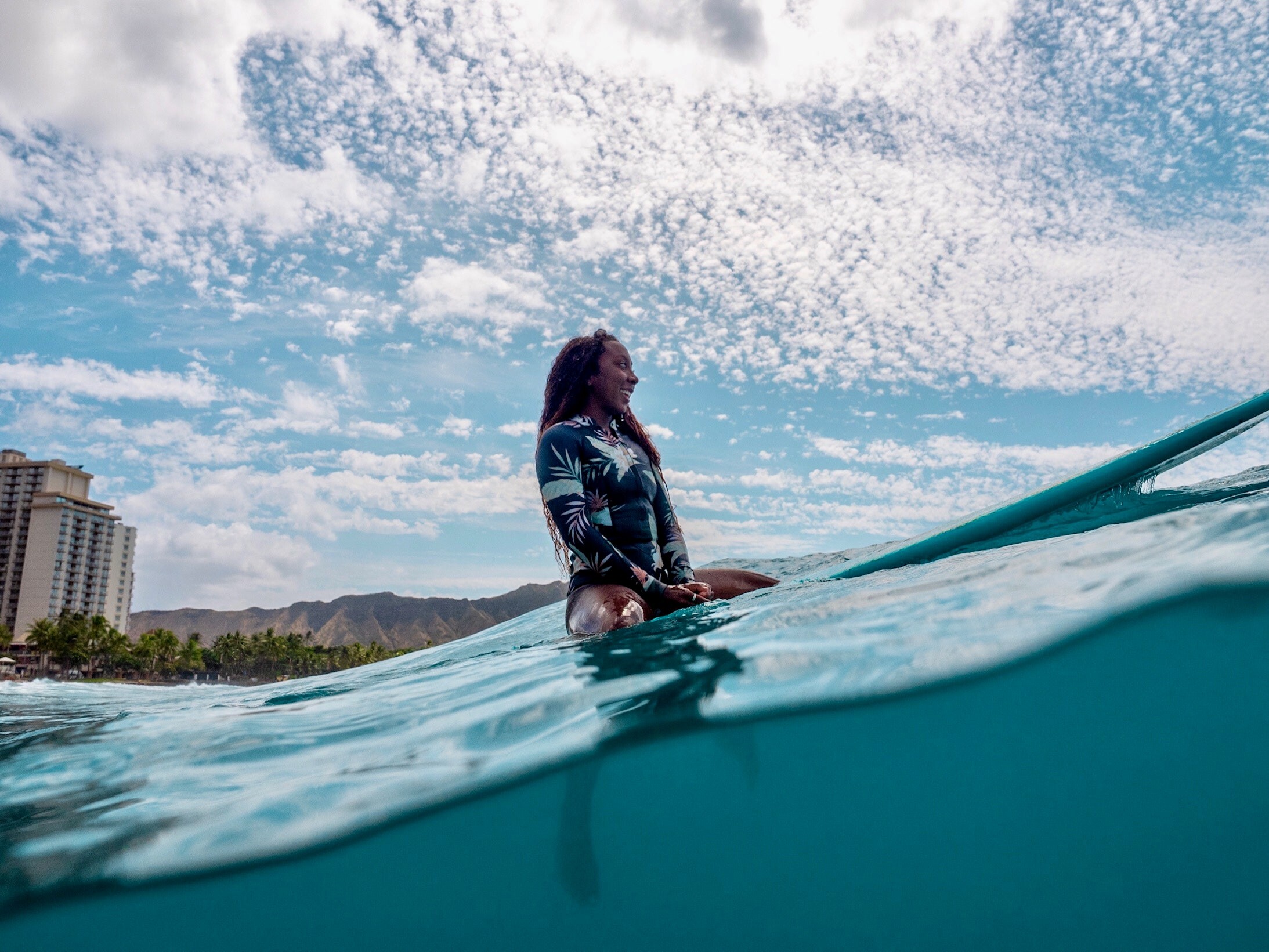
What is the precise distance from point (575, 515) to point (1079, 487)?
8.09 feet

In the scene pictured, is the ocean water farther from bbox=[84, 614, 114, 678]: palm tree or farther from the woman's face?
A: bbox=[84, 614, 114, 678]: palm tree

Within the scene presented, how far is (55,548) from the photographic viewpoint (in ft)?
315

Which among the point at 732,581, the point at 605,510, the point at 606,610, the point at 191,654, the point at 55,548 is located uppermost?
the point at 55,548

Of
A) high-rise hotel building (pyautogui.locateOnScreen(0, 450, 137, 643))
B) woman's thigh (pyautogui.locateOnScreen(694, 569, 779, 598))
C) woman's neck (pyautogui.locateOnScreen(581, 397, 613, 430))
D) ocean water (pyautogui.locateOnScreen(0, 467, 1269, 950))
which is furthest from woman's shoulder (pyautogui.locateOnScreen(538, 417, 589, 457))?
high-rise hotel building (pyautogui.locateOnScreen(0, 450, 137, 643))

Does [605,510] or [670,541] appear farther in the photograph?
[670,541]

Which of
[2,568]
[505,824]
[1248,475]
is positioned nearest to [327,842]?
[505,824]

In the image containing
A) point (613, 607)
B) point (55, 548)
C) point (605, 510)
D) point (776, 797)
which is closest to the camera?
point (776, 797)

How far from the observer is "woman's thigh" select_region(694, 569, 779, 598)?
4629 mm

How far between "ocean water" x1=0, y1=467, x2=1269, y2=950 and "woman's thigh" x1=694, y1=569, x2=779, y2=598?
189 centimetres

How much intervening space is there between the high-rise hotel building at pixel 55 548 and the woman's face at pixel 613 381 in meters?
116

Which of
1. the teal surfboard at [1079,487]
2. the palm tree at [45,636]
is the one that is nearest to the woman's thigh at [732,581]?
the teal surfboard at [1079,487]

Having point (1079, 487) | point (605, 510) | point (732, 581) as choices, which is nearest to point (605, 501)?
point (605, 510)

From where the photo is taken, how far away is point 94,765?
8.49 ft

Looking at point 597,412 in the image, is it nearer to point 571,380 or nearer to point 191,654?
point 571,380
